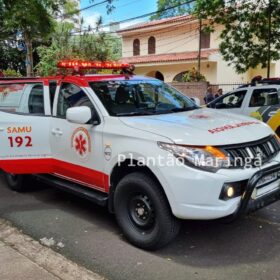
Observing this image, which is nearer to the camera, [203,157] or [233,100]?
[203,157]

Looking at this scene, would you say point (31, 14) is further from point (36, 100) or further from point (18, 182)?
point (18, 182)

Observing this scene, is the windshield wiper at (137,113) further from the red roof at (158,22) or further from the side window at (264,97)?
the red roof at (158,22)

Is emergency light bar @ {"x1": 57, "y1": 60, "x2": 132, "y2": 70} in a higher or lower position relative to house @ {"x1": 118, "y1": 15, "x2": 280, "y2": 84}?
lower

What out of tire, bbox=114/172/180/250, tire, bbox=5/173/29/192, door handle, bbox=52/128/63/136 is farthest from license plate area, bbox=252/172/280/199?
tire, bbox=5/173/29/192

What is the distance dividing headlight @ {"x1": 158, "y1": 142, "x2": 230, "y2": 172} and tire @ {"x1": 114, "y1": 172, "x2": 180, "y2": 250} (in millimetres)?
422

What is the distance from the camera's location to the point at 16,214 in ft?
16.9

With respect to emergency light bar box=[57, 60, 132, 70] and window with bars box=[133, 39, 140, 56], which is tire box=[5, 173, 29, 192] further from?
window with bars box=[133, 39, 140, 56]

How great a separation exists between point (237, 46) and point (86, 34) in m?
10.4

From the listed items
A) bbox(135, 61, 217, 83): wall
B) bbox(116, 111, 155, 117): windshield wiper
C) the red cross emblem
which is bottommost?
the red cross emblem

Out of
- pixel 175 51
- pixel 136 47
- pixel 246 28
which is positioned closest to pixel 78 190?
pixel 246 28

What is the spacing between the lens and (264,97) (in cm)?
882

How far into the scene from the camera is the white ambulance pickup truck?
3.52 meters

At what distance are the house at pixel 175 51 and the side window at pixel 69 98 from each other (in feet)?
69.2

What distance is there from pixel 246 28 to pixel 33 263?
12901mm
